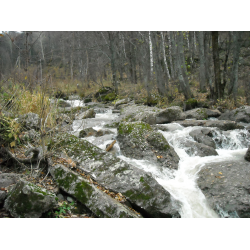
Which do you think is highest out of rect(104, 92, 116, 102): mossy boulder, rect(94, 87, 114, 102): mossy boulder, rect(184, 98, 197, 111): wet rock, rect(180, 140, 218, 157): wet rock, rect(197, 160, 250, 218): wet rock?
rect(94, 87, 114, 102): mossy boulder

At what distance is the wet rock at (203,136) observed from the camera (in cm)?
630

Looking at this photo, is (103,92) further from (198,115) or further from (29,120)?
(29,120)

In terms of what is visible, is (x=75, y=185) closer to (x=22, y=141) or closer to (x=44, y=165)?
(x=44, y=165)

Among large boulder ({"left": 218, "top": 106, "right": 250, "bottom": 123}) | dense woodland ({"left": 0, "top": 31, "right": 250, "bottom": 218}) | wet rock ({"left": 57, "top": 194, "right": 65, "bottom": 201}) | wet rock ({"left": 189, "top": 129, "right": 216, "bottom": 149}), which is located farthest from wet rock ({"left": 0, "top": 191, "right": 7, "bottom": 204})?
large boulder ({"left": 218, "top": 106, "right": 250, "bottom": 123})

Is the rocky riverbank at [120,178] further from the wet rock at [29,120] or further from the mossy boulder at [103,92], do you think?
the mossy boulder at [103,92]

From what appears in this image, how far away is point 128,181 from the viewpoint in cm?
329

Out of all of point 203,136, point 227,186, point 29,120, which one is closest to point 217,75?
point 203,136

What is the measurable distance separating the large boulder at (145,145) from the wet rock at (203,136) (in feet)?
5.36

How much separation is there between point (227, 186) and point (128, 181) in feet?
7.04

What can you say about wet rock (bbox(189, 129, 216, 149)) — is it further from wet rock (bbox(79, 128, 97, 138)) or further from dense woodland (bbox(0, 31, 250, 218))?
wet rock (bbox(79, 128, 97, 138))

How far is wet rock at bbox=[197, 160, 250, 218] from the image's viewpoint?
329cm

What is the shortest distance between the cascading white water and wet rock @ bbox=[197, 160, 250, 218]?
130 millimetres
